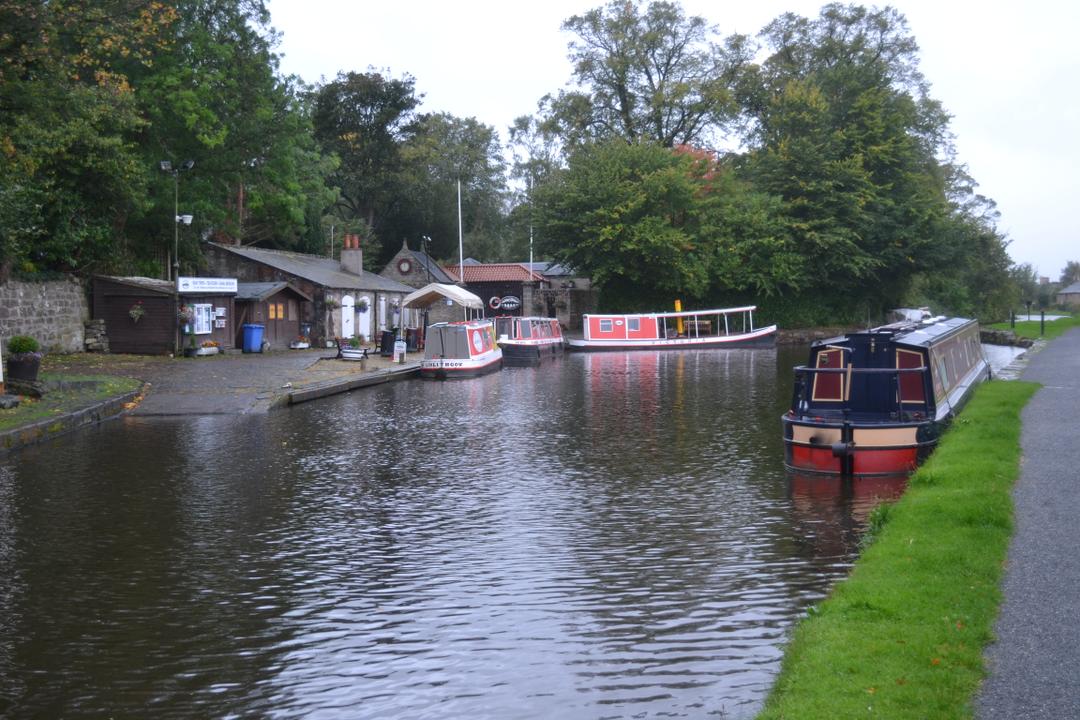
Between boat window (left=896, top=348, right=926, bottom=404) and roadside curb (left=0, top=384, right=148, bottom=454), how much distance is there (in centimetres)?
1290

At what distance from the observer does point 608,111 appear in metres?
56.8

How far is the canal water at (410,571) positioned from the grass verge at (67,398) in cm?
83

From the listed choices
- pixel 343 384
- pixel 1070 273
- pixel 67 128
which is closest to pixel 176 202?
pixel 67 128

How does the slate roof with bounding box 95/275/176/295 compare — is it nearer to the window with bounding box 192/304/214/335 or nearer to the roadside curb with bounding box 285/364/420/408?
the window with bounding box 192/304/214/335

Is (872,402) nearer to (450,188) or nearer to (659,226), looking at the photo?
(659,226)

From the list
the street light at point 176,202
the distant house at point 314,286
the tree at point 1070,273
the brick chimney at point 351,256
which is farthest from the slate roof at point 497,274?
the tree at point 1070,273

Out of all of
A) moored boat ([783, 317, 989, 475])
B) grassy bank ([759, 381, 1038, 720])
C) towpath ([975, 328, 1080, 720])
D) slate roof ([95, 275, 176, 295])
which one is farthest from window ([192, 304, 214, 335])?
grassy bank ([759, 381, 1038, 720])

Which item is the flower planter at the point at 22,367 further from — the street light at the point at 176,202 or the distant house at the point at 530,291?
the distant house at the point at 530,291

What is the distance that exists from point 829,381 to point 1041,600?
8.61 m

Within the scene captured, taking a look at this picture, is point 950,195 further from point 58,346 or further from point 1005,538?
point 1005,538

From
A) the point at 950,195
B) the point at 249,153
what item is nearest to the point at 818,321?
the point at 950,195

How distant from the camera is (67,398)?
18484 mm

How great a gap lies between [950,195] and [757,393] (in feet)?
184

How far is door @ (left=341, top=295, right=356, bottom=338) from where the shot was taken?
126 feet
